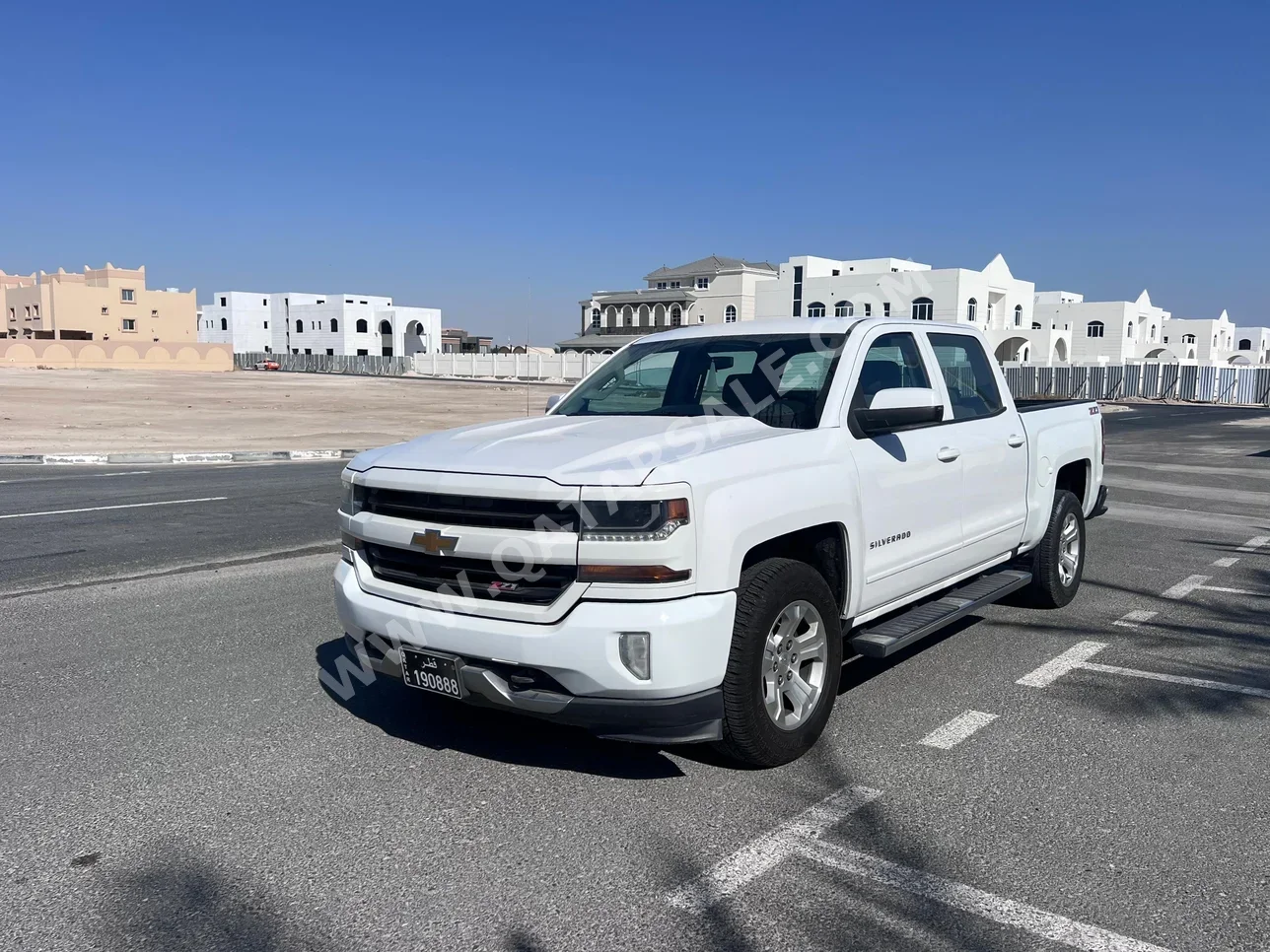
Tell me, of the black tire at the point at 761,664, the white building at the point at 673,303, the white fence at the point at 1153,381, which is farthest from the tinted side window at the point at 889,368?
the white building at the point at 673,303

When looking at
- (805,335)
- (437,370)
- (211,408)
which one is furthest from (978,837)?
(437,370)

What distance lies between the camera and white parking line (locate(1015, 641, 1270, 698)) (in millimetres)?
5496

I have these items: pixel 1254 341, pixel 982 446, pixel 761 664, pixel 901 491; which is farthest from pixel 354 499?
pixel 1254 341

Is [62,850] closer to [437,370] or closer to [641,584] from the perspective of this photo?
[641,584]

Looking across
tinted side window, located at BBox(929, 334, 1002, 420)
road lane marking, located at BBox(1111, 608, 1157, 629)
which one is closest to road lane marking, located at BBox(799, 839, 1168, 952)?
tinted side window, located at BBox(929, 334, 1002, 420)

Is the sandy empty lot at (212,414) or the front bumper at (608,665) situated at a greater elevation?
the front bumper at (608,665)

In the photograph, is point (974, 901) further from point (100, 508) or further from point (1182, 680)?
point (100, 508)

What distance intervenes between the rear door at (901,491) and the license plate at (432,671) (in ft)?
6.44

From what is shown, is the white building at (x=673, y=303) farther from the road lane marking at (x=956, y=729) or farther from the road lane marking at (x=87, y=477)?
the road lane marking at (x=956, y=729)

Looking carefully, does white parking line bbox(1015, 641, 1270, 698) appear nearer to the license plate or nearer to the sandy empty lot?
the license plate

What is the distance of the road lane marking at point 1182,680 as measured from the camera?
17.9 feet

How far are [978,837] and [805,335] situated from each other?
273 centimetres

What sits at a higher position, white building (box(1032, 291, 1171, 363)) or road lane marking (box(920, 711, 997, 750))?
white building (box(1032, 291, 1171, 363))

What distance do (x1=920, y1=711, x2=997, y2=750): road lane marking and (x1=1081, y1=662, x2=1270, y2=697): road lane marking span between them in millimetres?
1179
